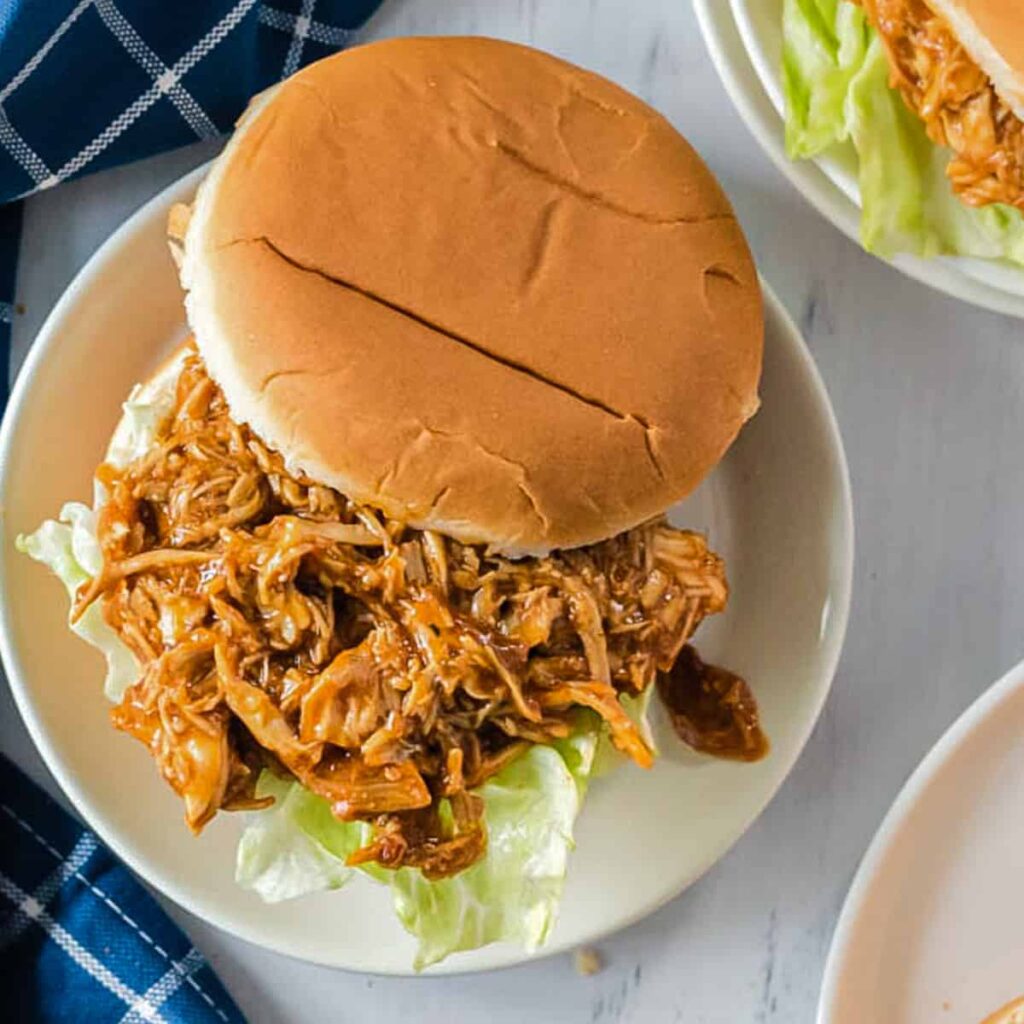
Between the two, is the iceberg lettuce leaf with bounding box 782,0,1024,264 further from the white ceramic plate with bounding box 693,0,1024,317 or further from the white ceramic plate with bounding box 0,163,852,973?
the white ceramic plate with bounding box 0,163,852,973

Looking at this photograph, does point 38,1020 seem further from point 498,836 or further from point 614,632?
point 614,632

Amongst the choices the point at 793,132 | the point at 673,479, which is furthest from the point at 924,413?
the point at 673,479

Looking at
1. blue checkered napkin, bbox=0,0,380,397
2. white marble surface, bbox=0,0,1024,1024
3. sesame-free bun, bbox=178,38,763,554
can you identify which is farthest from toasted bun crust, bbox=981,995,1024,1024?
blue checkered napkin, bbox=0,0,380,397

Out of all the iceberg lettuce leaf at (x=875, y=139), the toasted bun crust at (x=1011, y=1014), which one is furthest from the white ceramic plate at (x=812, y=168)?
the toasted bun crust at (x=1011, y=1014)

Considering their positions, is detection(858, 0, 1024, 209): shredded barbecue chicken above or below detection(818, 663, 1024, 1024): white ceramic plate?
above

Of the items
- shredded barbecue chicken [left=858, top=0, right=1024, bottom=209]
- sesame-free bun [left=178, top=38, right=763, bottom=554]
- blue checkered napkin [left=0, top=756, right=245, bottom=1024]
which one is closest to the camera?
sesame-free bun [left=178, top=38, right=763, bottom=554]

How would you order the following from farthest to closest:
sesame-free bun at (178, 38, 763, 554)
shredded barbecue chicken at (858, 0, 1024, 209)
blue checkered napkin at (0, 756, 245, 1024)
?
blue checkered napkin at (0, 756, 245, 1024) < shredded barbecue chicken at (858, 0, 1024, 209) < sesame-free bun at (178, 38, 763, 554)

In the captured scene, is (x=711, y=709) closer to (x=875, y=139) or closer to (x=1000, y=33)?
(x=875, y=139)
